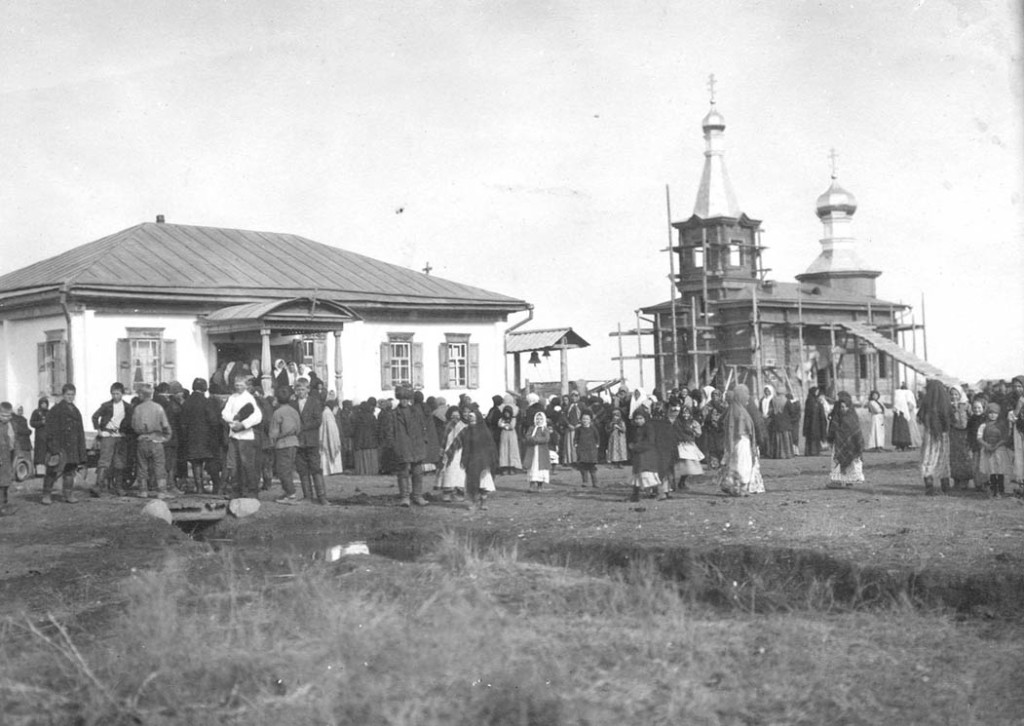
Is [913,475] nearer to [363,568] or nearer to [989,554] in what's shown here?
[989,554]

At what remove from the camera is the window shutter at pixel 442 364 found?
31422mm

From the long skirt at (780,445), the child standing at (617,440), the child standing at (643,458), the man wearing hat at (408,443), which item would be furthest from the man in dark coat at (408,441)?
the long skirt at (780,445)

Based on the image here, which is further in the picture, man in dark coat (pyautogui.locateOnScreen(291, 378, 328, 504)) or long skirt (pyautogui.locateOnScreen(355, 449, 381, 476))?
long skirt (pyautogui.locateOnScreen(355, 449, 381, 476))

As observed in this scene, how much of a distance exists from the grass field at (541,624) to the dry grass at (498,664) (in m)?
0.02

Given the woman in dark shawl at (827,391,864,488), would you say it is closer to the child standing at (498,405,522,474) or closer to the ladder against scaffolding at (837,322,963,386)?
the child standing at (498,405,522,474)

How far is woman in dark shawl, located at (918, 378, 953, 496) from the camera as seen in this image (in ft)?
52.7

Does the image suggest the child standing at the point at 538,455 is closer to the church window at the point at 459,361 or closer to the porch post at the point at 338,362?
the porch post at the point at 338,362

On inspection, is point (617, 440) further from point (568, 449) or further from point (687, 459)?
point (687, 459)

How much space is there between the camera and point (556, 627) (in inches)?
314

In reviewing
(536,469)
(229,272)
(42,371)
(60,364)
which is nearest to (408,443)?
(536,469)

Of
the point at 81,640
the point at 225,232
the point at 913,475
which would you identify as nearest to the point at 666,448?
the point at 913,475

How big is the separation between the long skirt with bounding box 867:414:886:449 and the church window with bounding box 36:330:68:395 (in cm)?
1705

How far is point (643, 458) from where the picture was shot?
53.0 ft

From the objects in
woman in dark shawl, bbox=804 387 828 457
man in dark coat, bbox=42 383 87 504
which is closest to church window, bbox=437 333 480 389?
woman in dark shawl, bbox=804 387 828 457
